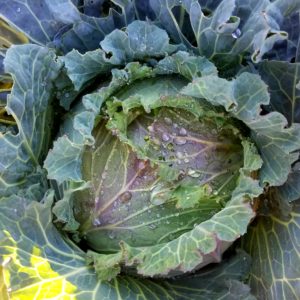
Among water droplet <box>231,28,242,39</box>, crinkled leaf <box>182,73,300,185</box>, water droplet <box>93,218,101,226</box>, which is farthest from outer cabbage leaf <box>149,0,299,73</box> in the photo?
water droplet <box>93,218,101,226</box>

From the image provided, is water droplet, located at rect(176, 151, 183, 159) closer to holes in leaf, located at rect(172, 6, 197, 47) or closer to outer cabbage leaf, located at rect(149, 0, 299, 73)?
outer cabbage leaf, located at rect(149, 0, 299, 73)

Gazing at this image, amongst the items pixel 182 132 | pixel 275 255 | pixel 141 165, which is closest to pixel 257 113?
pixel 182 132

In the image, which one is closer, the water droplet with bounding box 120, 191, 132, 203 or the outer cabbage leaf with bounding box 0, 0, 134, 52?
the water droplet with bounding box 120, 191, 132, 203

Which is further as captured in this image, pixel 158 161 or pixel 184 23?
pixel 184 23

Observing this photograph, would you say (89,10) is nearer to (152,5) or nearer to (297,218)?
(152,5)

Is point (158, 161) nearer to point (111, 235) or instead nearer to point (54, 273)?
point (111, 235)

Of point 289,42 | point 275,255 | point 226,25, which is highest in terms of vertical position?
point 226,25

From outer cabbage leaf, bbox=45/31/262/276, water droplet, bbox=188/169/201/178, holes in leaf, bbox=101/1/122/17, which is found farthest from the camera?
holes in leaf, bbox=101/1/122/17

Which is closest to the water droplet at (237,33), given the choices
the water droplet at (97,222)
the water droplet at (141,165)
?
the water droplet at (141,165)
